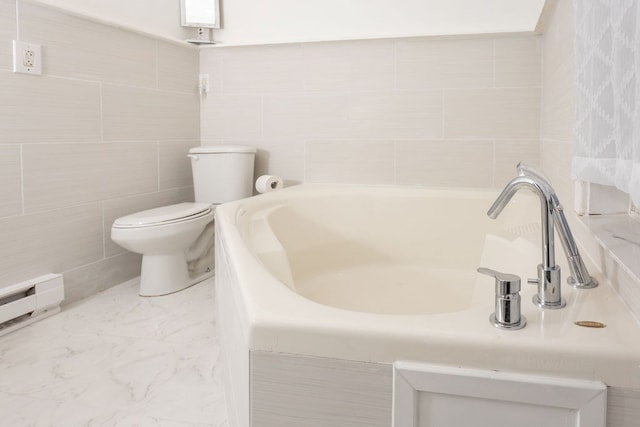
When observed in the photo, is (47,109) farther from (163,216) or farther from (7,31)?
(163,216)

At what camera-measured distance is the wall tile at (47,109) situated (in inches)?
82.2

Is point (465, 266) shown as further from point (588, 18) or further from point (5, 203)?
point (5, 203)

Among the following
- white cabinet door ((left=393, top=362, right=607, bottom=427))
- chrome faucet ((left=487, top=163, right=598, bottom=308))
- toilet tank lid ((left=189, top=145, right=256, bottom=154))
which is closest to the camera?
white cabinet door ((left=393, top=362, right=607, bottom=427))

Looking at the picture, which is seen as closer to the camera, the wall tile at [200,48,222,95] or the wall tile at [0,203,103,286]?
the wall tile at [0,203,103,286]

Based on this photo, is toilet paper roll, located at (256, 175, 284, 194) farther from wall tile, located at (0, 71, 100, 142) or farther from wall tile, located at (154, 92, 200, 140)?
wall tile, located at (0, 71, 100, 142)

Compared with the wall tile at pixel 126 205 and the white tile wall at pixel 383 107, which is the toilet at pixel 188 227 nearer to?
the wall tile at pixel 126 205

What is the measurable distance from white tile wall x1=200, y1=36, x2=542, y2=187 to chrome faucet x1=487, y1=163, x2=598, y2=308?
1.86 metres

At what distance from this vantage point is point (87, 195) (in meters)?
2.49

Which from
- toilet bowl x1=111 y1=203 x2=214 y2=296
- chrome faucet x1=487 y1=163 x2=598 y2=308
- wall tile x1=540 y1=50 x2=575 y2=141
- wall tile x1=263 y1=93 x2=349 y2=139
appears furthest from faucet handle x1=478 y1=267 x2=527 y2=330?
wall tile x1=263 y1=93 x2=349 y2=139

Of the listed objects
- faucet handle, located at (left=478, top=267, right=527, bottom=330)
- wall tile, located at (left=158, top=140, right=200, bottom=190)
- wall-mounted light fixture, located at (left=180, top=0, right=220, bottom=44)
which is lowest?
faucet handle, located at (left=478, top=267, right=527, bottom=330)

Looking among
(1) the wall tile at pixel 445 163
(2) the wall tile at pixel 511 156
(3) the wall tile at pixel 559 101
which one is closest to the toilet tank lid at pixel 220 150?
(1) the wall tile at pixel 445 163

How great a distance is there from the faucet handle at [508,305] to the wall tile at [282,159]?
2359mm

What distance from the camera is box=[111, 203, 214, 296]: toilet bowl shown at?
238 cm

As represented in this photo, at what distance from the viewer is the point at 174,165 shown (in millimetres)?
3098
